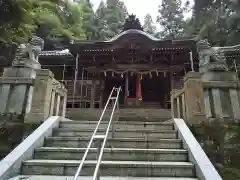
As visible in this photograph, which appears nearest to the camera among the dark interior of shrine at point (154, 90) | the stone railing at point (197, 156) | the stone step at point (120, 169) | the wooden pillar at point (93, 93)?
the stone railing at point (197, 156)

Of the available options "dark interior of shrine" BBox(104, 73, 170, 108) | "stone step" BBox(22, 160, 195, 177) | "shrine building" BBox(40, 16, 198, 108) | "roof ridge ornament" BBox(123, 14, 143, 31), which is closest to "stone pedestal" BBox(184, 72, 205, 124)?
"stone step" BBox(22, 160, 195, 177)

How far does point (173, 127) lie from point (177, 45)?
10.1m

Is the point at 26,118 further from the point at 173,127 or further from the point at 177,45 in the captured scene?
the point at 177,45

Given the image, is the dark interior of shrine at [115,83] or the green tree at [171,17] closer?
the dark interior of shrine at [115,83]

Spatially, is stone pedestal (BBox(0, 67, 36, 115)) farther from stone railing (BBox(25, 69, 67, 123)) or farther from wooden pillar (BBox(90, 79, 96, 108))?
wooden pillar (BBox(90, 79, 96, 108))

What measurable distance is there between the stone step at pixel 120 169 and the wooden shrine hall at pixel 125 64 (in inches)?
427

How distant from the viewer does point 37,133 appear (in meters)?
4.48

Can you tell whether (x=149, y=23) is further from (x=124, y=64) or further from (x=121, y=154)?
(x=121, y=154)

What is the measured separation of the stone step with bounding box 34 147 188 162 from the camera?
4008 millimetres

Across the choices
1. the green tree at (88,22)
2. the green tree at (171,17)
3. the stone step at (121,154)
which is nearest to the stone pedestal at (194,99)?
the stone step at (121,154)

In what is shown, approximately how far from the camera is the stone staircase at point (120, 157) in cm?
356

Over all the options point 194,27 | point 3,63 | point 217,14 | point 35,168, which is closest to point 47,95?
point 35,168

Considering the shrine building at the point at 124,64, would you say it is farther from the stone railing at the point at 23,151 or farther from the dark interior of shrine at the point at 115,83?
the stone railing at the point at 23,151

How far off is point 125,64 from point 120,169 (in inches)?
496
